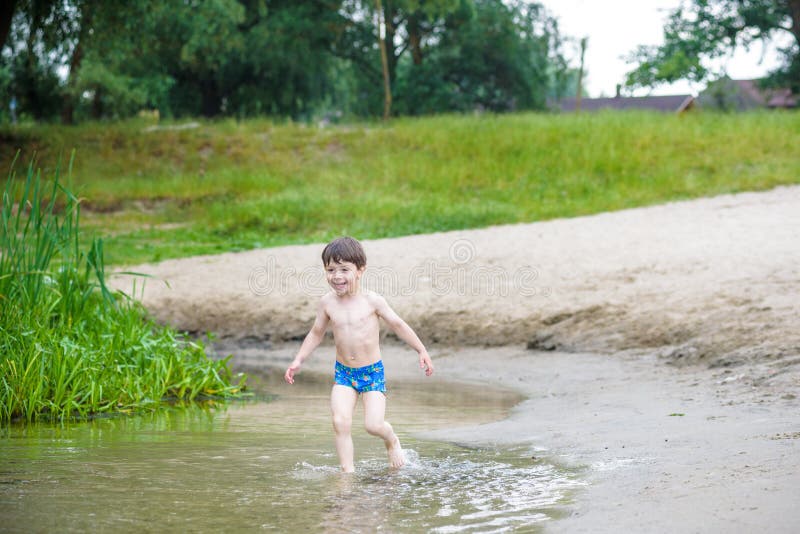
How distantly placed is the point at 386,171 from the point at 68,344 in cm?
1536

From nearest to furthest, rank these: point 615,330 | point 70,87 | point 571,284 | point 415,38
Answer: point 615,330
point 571,284
point 70,87
point 415,38

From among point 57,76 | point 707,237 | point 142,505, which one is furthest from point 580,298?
point 57,76

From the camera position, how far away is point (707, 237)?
13.4m

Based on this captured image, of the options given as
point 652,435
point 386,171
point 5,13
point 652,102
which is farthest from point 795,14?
point 652,435

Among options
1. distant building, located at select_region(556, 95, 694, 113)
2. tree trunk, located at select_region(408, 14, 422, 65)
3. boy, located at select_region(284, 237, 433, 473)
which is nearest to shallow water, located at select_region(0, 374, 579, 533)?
boy, located at select_region(284, 237, 433, 473)

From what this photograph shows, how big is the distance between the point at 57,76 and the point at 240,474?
81.0 ft

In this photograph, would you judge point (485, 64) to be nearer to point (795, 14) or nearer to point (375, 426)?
point (795, 14)

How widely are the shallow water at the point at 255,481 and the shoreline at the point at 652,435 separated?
243mm

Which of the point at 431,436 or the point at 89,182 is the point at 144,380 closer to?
the point at 431,436

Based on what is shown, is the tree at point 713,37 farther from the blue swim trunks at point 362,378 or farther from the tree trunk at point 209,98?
the blue swim trunks at point 362,378

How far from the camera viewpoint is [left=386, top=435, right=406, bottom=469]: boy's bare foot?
5.41 m

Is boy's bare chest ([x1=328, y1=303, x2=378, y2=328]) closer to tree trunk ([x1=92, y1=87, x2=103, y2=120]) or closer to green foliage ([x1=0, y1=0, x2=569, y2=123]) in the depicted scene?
green foliage ([x1=0, y1=0, x2=569, y2=123])

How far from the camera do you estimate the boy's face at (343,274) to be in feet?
18.6

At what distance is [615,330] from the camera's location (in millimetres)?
10125
